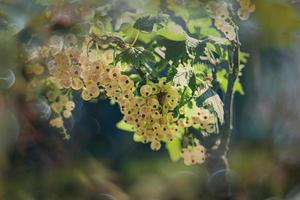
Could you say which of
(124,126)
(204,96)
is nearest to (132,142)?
(124,126)

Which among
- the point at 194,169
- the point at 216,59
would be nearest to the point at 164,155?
the point at 194,169

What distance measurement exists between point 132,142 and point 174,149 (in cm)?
7

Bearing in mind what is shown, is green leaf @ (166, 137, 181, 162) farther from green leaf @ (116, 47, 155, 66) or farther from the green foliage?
green leaf @ (116, 47, 155, 66)

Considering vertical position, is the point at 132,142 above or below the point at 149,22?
below

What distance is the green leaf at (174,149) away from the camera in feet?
2.61

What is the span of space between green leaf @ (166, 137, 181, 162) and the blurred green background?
10mm

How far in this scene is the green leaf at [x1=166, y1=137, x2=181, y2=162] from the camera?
0.80m

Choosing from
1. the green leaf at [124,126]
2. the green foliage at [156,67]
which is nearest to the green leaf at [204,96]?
the green foliage at [156,67]

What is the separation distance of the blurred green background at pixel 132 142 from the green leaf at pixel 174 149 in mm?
10

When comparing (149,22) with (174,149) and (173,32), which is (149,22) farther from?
(174,149)

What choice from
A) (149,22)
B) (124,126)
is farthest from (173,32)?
(124,126)

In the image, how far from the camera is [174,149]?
0.80m

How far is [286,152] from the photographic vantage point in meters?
0.79

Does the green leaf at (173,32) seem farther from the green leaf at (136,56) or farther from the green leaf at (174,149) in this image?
the green leaf at (174,149)
